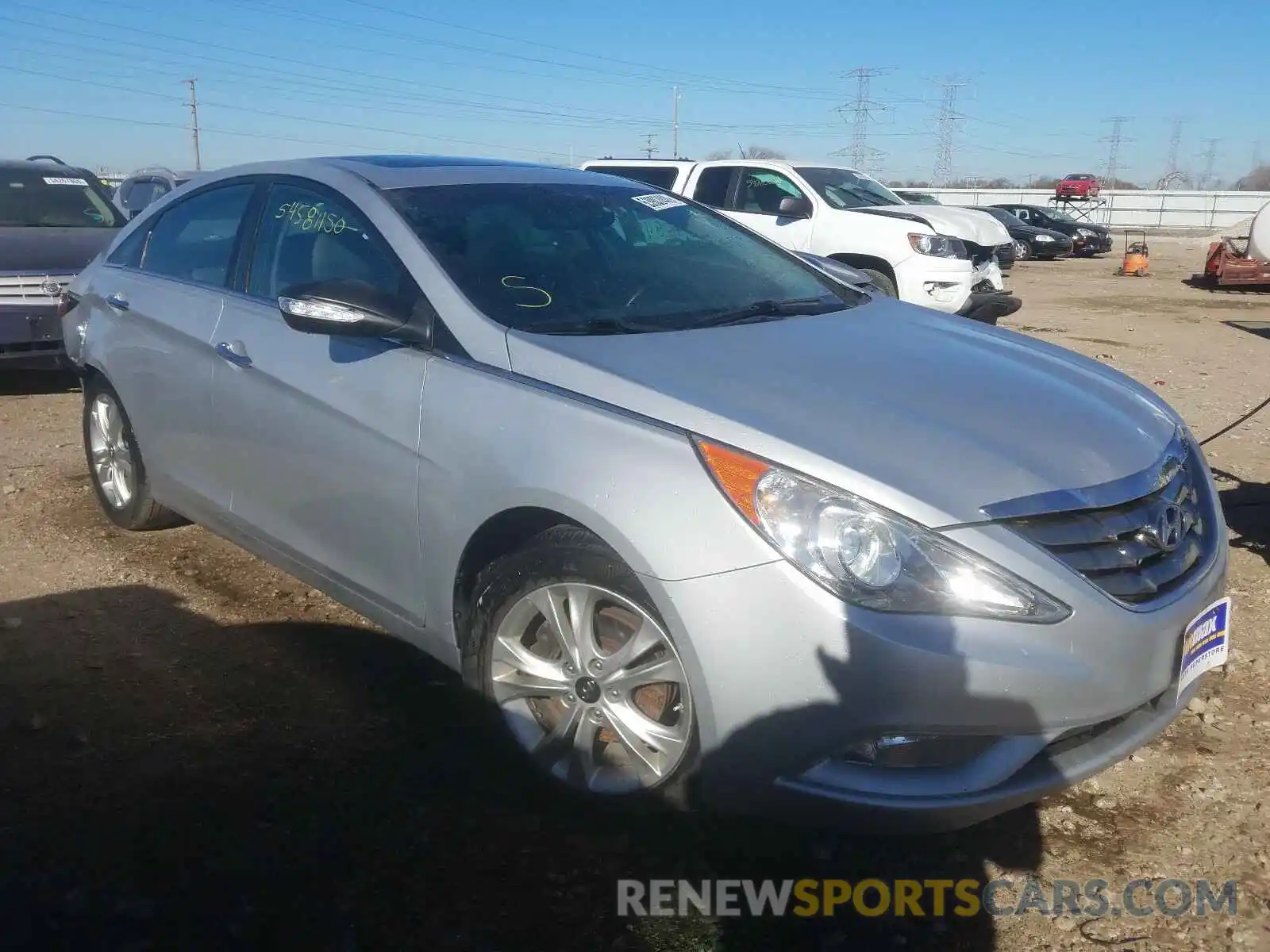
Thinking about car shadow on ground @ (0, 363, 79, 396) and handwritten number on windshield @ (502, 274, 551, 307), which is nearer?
handwritten number on windshield @ (502, 274, 551, 307)

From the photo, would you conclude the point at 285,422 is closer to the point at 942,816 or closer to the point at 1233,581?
the point at 942,816

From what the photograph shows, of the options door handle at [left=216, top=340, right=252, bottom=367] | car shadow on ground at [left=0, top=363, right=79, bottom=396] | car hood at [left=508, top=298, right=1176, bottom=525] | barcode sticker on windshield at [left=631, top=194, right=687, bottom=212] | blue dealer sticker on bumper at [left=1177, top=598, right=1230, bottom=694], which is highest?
barcode sticker on windshield at [left=631, top=194, right=687, bottom=212]

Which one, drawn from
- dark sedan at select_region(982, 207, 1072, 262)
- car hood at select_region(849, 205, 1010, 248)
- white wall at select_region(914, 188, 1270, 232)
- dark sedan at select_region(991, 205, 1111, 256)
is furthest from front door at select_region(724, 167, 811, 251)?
white wall at select_region(914, 188, 1270, 232)

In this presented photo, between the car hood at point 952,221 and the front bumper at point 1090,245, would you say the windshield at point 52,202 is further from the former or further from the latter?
the front bumper at point 1090,245

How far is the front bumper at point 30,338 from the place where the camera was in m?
7.63

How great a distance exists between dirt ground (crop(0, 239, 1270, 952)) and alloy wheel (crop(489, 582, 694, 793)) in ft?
0.42

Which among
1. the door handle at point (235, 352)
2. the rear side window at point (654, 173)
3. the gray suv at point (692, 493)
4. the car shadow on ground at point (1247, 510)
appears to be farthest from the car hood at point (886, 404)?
the rear side window at point (654, 173)

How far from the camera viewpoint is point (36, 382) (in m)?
8.89

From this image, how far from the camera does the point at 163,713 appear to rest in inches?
133

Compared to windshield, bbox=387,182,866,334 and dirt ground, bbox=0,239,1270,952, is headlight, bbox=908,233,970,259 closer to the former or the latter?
dirt ground, bbox=0,239,1270,952

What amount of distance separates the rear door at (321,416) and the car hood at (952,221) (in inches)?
326

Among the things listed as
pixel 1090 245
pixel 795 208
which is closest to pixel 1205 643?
pixel 795 208

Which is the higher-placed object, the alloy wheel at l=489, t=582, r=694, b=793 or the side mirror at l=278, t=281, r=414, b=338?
the side mirror at l=278, t=281, r=414, b=338

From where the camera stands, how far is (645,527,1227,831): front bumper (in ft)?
7.37
